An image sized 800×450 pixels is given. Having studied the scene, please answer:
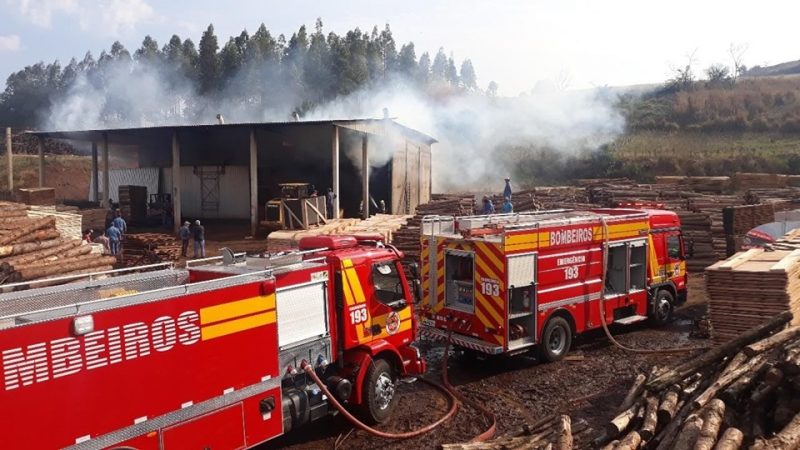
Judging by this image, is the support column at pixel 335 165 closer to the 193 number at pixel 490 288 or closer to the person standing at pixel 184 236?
the person standing at pixel 184 236

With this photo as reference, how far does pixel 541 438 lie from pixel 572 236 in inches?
239

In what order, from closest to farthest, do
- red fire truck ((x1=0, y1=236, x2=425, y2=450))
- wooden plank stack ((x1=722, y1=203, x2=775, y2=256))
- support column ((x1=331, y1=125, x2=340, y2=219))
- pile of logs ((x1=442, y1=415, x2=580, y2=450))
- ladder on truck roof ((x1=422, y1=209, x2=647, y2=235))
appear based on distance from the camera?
red fire truck ((x1=0, y1=236, x2=425, y2=450)), pile of logs ((x1=442, y1=415, x2=580, y2=450)), ladder on truck roof ((x1=422, y1=209, x2=647, y2=235)), wooden plank stack ((x1=722, y1=203, x2=775, y2=256)), support column ((x1=331, y1=125, x2=340, y2=219))

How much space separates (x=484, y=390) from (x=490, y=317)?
50.8 inches

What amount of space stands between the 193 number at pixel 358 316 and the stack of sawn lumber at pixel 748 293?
5.92 meters

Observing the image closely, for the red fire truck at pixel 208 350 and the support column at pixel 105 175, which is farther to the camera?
the support column at pixel 105 175

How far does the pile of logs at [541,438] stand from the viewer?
19.9 ft

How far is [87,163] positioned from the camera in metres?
54.6

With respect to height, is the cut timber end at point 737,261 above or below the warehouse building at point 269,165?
below

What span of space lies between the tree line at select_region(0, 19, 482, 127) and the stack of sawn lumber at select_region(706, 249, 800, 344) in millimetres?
55155

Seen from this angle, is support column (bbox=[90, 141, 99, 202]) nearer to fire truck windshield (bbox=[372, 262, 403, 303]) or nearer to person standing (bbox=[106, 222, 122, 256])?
person standing (bbox=[106, 222, 122, 256])

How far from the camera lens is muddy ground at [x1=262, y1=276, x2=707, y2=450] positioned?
341 inches

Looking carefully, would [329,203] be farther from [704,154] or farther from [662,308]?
[704,154]

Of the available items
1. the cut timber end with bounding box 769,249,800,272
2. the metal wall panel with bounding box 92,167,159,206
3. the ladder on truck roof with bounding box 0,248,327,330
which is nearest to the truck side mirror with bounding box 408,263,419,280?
the ladder on truck roof with bounding box 0,248,327,330

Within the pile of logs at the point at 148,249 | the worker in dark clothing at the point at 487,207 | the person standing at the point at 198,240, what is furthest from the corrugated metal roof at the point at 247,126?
the worker in dark clothing at the point at 487,207
